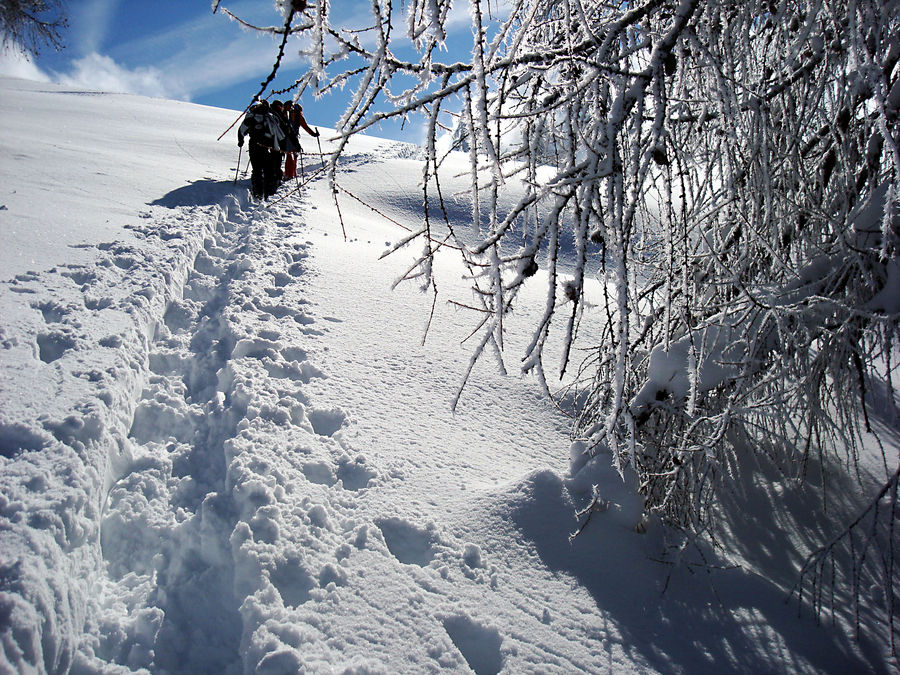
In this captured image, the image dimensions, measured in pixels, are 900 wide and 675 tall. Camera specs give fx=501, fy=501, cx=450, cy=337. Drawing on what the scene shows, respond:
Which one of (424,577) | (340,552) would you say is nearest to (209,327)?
(340,552)

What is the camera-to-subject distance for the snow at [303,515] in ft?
5.42

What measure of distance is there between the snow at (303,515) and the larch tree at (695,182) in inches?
12.2

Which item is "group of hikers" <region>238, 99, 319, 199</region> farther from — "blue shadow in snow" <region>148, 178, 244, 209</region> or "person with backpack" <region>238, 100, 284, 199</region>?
"blue shadow in snow" <region>148, 178, 244, 209</region>

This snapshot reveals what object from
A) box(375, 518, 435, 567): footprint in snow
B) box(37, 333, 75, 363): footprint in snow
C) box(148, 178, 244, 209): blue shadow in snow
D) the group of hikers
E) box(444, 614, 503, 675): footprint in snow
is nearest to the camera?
box(444, 614, 503, 675): footprint in snow

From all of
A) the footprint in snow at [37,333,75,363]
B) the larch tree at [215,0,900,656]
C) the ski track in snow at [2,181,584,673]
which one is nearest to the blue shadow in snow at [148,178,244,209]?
the ski track in snow at [2,181,584,673]

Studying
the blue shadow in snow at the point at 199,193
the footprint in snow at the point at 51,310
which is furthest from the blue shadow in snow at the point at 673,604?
the blue shadow in snow at the point at 199,193

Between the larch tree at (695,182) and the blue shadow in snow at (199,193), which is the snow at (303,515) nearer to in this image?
the larch tree at (695,182)

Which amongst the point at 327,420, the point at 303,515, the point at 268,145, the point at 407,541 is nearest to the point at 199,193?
the point at 268,145

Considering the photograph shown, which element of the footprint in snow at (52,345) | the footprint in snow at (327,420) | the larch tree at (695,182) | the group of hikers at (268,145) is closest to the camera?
the larch tree at (695,182)

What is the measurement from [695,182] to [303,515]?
1946mm

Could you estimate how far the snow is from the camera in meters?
1.65

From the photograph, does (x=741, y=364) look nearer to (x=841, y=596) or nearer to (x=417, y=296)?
(x=841, y=596)

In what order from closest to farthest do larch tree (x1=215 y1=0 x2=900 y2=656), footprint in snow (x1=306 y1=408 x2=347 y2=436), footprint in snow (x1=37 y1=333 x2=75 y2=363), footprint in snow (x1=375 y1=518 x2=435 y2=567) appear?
larch tree (x1=215 y1=0 x2=900 y2=656), footprint in snow (x1=375 y1=518 x2=435 y2=567), footprint in snow (x1=37 y1=333 x2=75 y2=363), footprint in snow (x1=306 y1=408 x2=347 y2=436)

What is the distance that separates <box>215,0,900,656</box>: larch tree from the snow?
0.31 m
